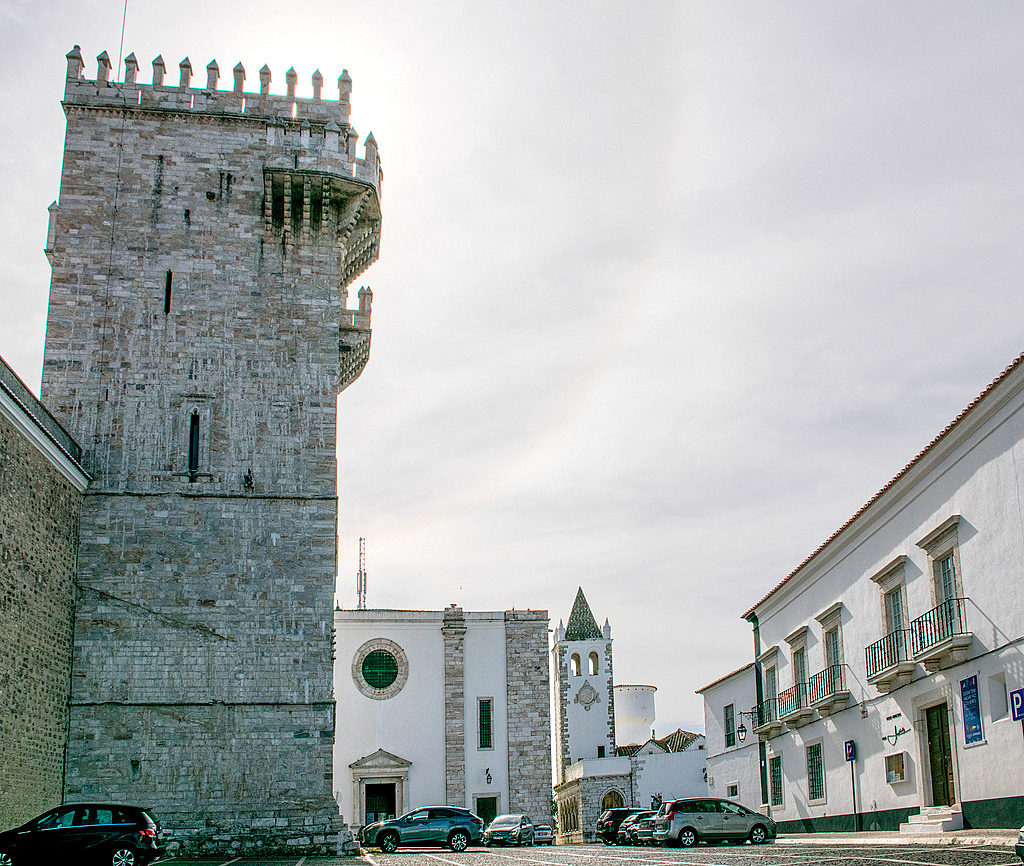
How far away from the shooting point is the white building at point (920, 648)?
53.0 ft

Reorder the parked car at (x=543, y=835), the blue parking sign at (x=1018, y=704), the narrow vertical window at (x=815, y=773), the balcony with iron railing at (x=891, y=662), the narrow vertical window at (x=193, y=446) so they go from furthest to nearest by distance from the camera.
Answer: the parked car at (x=543, y=835), the narrow vertical window at (x=815, y=773), the narrow vertical window at (x=193, y=446), the balcony with iron railing at (x=891, y=662), the blue parking sign at (x=1018, y=704)

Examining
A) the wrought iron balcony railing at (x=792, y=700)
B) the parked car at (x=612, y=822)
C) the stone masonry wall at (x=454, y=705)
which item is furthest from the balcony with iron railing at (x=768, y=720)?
the stone masonry wall at (x=454, y=705)

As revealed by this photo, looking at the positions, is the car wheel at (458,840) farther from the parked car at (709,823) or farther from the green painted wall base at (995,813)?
the green painted wall base at (995,813)

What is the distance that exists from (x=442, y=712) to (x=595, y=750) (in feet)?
58.9

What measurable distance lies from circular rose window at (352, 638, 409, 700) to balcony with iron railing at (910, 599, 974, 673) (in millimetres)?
22018

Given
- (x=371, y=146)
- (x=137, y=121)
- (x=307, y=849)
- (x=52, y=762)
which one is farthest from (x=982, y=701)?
(x=137, y=121)

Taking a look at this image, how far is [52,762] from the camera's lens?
65.5 feet

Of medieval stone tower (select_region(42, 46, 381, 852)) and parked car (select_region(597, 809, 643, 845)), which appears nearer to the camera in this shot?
medieval stone tower (select_region(42, 46, 381, 852))

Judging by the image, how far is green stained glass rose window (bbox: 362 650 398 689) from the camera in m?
37.8

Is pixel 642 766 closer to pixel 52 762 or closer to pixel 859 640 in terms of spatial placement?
pixel 859 640

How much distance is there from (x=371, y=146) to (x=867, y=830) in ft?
61.2

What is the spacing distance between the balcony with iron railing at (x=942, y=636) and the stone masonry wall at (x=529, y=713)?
20.5 metres

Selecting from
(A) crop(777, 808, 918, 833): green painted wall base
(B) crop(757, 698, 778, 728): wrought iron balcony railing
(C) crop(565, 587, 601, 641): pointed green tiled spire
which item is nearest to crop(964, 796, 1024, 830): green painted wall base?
(A) crop(777, 808, 918, 833): green painted wall base

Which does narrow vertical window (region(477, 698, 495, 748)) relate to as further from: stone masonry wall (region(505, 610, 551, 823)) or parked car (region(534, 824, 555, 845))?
parked car (region(534, 824, 555, 845))
